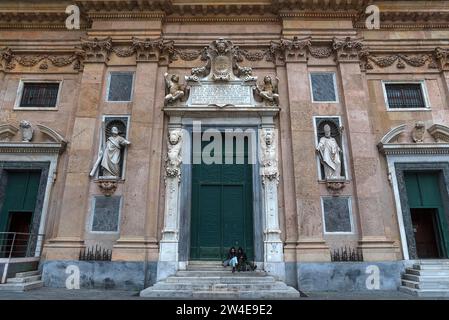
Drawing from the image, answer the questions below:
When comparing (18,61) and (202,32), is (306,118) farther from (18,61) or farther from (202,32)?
(18,61)

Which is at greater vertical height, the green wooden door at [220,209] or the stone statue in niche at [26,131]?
the stone statue in niche at [26,131]

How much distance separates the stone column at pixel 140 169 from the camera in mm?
11633

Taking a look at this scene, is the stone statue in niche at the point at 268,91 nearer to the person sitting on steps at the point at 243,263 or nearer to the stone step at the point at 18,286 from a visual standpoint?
the person sitting on steps at the point at 243,263

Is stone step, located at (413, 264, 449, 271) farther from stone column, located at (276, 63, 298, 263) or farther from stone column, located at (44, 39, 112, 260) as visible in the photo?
stone column, located at (44, 39, 112, 260)

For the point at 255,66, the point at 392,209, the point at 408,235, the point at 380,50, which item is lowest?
the point at 408,235

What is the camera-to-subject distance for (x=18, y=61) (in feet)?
49.0

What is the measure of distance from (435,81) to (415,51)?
1.63m

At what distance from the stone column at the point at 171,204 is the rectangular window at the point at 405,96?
30.4 ft

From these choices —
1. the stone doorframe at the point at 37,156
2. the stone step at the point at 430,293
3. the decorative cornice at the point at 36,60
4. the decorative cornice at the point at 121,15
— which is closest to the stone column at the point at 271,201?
the stone step at the point at 430,293

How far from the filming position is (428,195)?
13078 mm

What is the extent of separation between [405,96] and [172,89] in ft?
33.3

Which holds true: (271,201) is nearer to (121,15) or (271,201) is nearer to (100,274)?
(100,274)

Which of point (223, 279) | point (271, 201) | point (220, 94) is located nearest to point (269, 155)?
point (271, 201)

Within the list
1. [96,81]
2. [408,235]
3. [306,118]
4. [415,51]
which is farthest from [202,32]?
[408,235]
